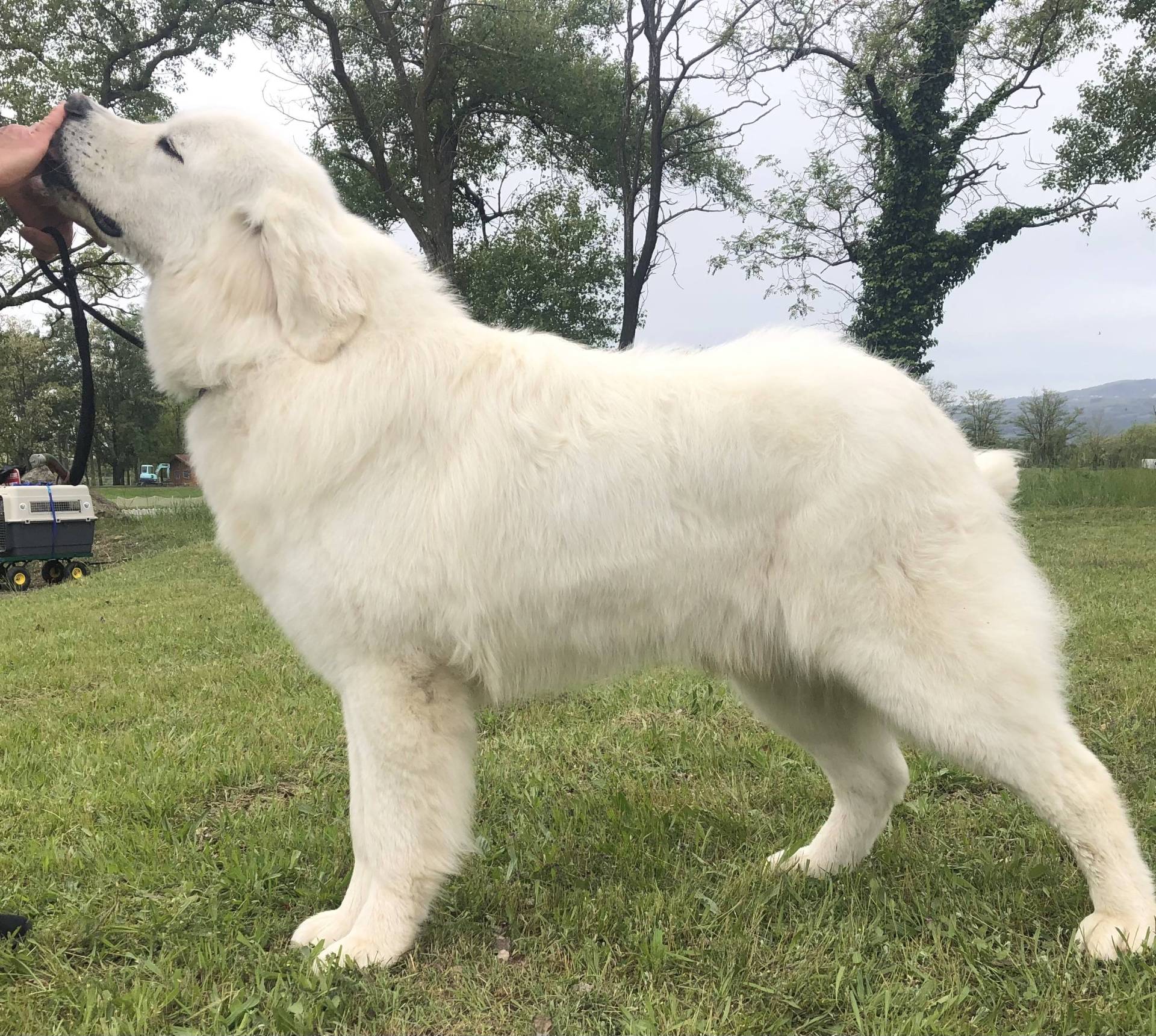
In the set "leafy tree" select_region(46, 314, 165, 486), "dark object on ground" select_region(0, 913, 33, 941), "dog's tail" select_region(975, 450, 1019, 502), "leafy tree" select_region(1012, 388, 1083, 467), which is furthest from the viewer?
"leafy tree" select_region(46, 314, 165, 486)

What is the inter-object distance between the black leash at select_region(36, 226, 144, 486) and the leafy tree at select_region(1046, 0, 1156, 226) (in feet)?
59.5

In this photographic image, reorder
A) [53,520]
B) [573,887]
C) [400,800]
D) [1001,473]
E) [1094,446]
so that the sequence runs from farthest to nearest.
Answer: [1094,446]
[53,520]
[573,887]
[1001,473]
[400,800]

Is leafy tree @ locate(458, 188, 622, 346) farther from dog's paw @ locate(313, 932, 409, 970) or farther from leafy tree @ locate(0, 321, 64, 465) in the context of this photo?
leafy tree @ locate(0, 321, 64, 465)

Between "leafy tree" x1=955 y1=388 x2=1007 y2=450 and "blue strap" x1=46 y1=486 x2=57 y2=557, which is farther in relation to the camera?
"leafy tree" x1=955 y1=388 x2=1007 y2=450

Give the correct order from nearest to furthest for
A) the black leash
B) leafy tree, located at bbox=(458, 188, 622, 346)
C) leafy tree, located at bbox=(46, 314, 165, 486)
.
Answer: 1. the black leash
2. leafy tree, located at bbox=(458, 188, 622, 346)
3. leafy tree, located at bbox=(46, 314, 165, 486)

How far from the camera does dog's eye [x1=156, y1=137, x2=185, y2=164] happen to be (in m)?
2.43

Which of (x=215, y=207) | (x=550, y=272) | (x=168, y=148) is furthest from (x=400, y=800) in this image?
(x=550, y=272)

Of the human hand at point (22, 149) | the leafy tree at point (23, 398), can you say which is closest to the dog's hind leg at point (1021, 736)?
the human hand at point (22, 149)

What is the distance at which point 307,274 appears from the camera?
2.31 meters

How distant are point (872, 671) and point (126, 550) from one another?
17.8 metres

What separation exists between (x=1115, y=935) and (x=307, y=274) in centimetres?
287

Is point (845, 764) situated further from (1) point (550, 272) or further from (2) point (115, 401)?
(2) point (115, 401)

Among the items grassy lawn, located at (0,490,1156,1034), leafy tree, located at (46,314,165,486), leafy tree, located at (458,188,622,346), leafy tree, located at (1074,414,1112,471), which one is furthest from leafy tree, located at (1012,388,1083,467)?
leafy tree, located at (46,314,165,486)

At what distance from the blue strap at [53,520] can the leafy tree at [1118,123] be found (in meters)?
19.8
